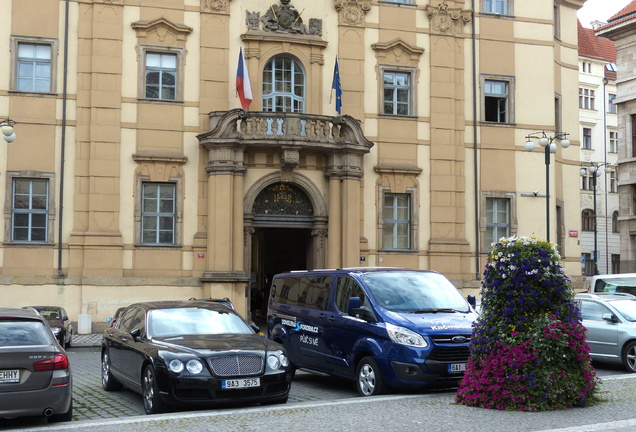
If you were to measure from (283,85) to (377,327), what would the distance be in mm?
17274

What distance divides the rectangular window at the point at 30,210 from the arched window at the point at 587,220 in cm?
4930

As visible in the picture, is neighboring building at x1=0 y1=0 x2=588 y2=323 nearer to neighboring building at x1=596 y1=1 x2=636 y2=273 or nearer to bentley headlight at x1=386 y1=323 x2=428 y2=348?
bentley headlight at x1=386 y1=323 x2=428 y2=348

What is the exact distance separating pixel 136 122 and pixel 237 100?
337cm

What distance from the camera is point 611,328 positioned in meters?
17.9

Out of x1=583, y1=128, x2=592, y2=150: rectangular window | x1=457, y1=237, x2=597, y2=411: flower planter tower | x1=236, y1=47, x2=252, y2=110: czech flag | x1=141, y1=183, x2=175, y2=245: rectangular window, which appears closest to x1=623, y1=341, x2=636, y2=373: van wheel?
x1=457, y1=237, x2=597, y2=411: flower planter tower

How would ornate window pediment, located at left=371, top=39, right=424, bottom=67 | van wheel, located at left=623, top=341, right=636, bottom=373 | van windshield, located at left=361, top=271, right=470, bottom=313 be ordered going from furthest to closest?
ornate window pediment, located at left=371, top=39, right=424, bottom=67 → van wheel, located at left=623, top=341, right=636, bottom=373 → van windshield, located at left=361, top=271, right=470, bottom=313

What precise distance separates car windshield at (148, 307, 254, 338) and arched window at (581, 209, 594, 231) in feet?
190

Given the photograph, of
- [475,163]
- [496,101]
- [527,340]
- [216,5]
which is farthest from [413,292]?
[496,101]

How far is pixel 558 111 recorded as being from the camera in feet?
111

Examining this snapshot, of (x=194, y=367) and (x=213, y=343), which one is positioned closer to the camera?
(x=194, y=367)

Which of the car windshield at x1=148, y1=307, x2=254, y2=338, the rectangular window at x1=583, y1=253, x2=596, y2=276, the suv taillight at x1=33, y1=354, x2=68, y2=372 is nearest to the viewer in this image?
the suv taillight at x1=33, y1=354, x2=68, y2=372

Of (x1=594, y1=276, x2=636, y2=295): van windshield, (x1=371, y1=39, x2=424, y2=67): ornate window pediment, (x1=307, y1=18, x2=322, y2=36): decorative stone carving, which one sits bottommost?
(x1=594, y1=276, x2=636, y2=295): van windshield

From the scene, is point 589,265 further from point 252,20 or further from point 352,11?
point 252,20

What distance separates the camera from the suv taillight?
10266 millimetres
